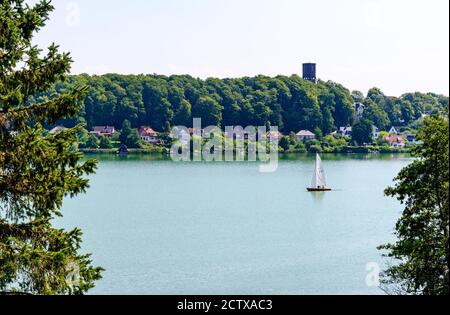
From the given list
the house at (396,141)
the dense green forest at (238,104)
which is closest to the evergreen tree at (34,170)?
the dense green forest at (238,104)

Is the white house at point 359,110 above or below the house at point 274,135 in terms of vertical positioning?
above

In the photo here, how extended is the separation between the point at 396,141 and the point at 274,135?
46.3ft

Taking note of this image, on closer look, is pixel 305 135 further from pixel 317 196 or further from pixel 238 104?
pixel 317 196

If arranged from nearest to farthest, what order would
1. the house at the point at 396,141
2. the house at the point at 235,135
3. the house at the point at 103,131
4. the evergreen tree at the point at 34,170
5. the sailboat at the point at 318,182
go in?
the evergreen tree at the point at 34,170
the sailboat at the point at 318,182
the house at the point at 235,135
the house at the point at 103,131
the house at the point at 396,141

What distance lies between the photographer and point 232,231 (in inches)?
1207

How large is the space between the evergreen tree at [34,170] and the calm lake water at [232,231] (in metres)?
11.9

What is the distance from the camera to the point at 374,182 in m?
54.3

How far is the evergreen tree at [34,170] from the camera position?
7.63 m

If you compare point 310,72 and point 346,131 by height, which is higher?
point 310,72

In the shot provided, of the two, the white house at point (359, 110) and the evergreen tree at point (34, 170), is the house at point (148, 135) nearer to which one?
the white house at point (359, 110)

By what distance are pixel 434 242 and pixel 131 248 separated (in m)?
17.7

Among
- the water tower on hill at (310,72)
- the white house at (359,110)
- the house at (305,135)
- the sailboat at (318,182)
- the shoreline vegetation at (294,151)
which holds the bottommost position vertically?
the sailboat at (318,182)

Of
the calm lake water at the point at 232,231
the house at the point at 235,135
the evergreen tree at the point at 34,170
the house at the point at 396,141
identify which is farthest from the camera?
the house at the point at 396,141

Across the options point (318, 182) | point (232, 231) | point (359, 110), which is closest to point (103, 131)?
point (359, 110)
